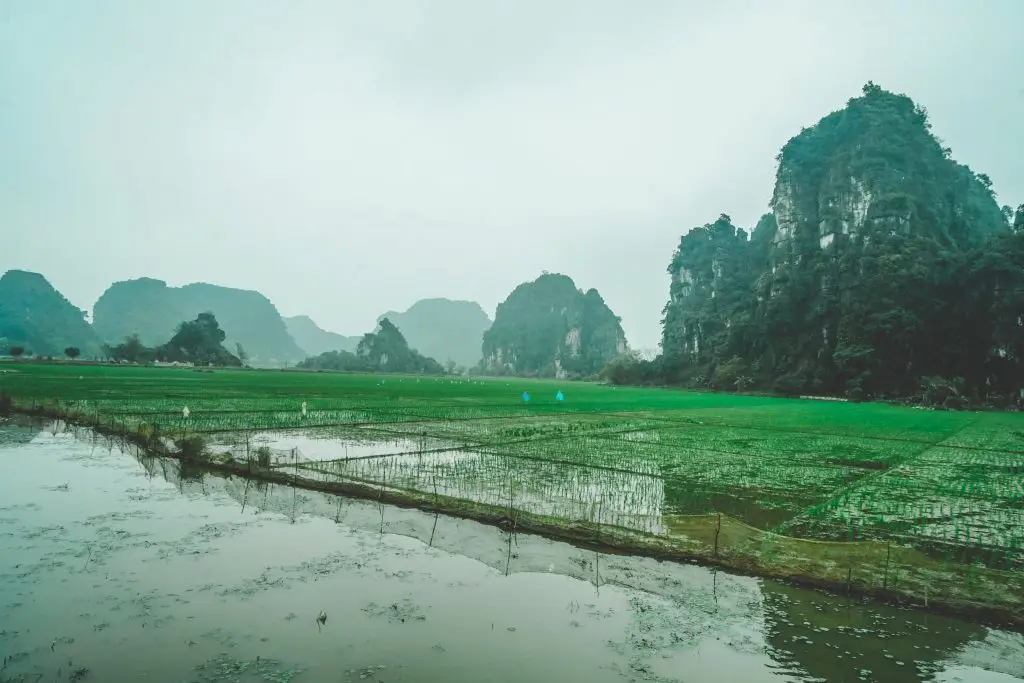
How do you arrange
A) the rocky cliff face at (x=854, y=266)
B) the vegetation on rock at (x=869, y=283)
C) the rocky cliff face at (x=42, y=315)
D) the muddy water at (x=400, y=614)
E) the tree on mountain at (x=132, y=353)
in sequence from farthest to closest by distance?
the rocky cliff face at (x=42, y=315)
the tree on mountain at (x=132, y=353)
the rocky cliff face at (x=854, y=266)
the vegetation on rock at (x=869, y=283)
the muddy water at (x=400, y=614)

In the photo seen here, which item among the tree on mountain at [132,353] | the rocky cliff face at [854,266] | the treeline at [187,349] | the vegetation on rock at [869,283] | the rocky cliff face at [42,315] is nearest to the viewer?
the vegetation on rock at [869,283]

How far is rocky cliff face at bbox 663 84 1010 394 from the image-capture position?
2114 inches

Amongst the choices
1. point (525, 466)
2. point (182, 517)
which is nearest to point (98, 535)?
point (182, 517)

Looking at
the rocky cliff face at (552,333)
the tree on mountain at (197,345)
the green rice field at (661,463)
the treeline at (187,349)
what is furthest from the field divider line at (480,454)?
the rocky cliff face at (552,333)

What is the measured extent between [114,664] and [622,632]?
14.0 ft

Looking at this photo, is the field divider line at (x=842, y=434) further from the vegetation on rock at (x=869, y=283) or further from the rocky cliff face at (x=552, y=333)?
the rocky cliff face at (x=552, y=333)

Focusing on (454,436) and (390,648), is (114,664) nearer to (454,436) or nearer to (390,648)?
(390,648)

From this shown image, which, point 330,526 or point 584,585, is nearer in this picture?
point 584,585

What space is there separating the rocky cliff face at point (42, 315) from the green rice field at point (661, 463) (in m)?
131

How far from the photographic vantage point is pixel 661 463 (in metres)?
14.5

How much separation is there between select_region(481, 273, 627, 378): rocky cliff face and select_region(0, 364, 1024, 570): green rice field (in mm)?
129693

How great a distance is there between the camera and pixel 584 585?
A: 20.8 feet

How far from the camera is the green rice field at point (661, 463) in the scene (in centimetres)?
928

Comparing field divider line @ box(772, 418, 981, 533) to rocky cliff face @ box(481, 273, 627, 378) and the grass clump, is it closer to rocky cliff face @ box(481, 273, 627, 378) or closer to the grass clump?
the grass clump
